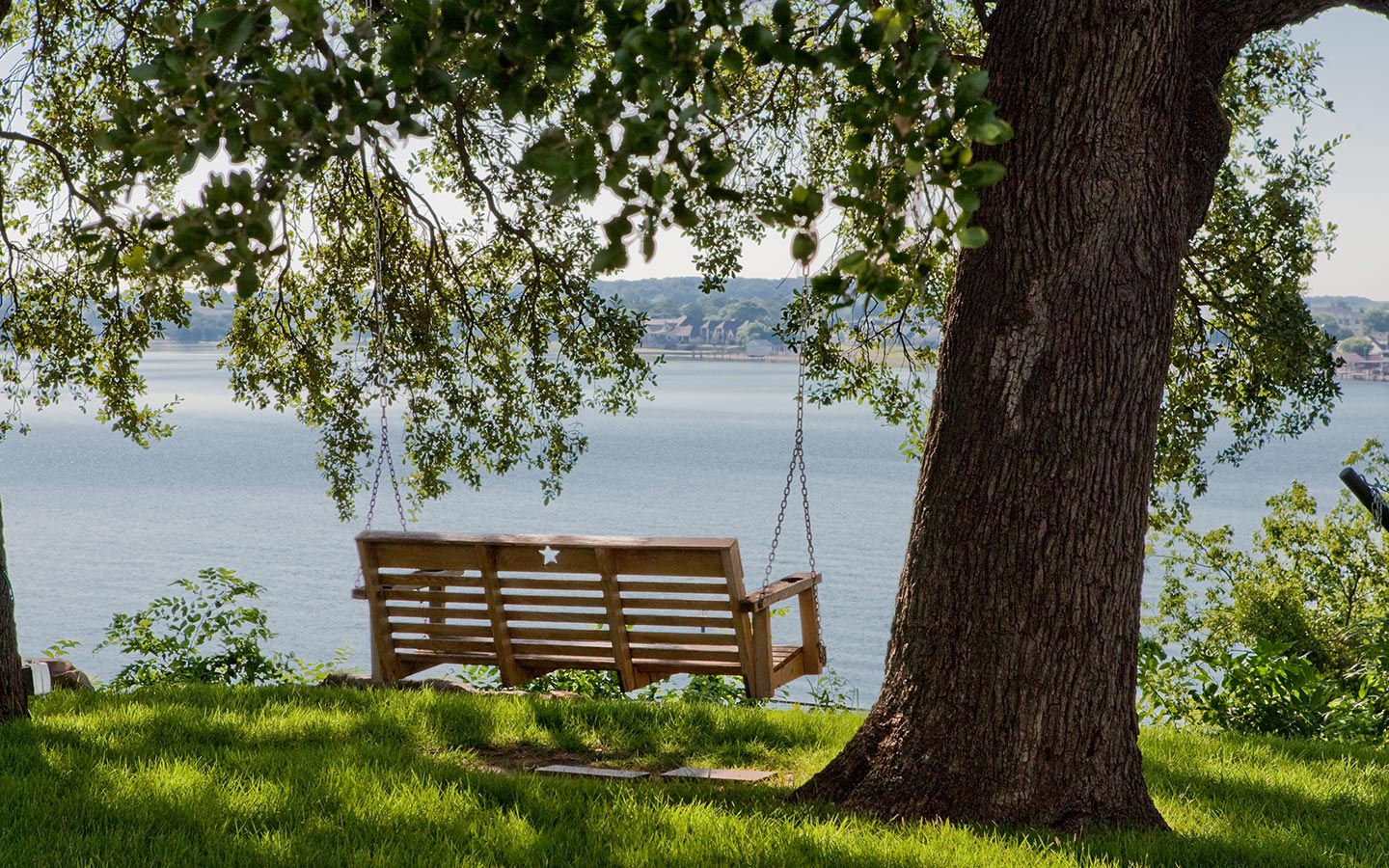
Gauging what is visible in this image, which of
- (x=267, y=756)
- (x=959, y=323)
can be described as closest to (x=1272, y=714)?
(x=959, y=323)

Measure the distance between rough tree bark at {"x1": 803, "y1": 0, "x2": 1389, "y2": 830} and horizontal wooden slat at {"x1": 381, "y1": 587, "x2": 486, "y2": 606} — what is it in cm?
305

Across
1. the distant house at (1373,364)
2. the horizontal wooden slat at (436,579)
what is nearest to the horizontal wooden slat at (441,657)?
the horizontal wooden slat at (436,579)

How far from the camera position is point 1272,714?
6781 mm

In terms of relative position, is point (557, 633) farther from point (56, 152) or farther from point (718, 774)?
point (56, 152)

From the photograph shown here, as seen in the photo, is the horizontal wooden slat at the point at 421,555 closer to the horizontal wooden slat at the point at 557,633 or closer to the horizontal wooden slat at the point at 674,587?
the horizontal wooden slat at the point at 557,633

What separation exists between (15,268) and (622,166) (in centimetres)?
867

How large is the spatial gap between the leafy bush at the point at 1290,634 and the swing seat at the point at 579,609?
8.08ft

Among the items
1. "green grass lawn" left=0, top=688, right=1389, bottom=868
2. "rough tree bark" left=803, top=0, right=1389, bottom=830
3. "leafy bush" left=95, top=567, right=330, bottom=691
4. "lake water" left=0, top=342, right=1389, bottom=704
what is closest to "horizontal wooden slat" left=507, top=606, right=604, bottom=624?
"green grass lawn" left=0, top=688, right=1389, bottom=868

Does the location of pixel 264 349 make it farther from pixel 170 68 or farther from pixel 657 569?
pixel 170 68

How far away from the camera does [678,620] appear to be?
20.8ft

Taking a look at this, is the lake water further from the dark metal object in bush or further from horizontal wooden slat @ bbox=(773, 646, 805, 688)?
the dark metal object in bush

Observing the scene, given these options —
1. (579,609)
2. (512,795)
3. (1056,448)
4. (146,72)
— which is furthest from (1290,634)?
(146,72)

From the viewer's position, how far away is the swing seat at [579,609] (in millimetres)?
6133

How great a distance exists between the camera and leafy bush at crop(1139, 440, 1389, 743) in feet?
22.2
